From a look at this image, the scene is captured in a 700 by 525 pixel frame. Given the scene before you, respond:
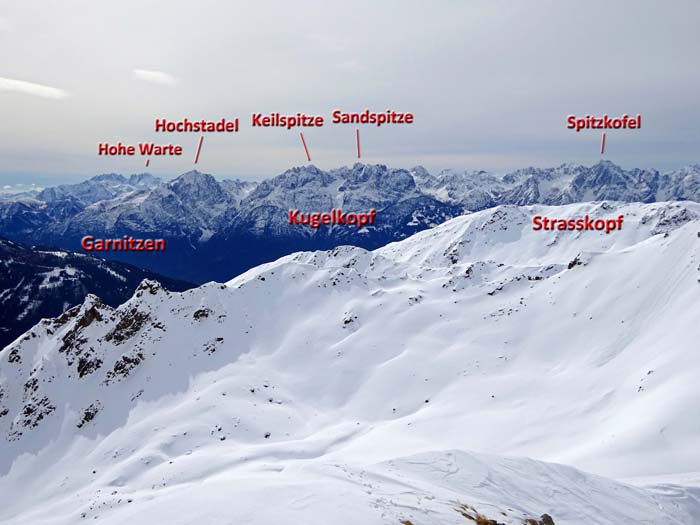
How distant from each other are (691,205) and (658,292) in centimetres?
16975

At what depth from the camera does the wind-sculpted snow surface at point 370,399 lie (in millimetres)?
25281

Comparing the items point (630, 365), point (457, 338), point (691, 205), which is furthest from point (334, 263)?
point (691, 205)

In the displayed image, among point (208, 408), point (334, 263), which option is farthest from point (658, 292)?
point (334, 263)

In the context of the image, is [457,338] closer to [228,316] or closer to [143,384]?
A: [228,316]

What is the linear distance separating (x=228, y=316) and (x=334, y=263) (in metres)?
70.5

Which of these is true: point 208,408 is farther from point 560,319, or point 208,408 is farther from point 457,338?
point 560,319

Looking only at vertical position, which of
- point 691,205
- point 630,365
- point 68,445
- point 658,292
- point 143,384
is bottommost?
point 68,445

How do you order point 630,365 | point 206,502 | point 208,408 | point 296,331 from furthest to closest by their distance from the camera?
point 296,331, point 208,408, point 630,365, point 206,502

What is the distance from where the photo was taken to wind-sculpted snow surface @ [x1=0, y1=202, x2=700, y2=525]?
995 inches

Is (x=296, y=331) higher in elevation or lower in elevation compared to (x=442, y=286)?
lower

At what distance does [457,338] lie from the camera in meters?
Answer: 72.1

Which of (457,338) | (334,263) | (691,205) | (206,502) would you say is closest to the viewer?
(206,502)

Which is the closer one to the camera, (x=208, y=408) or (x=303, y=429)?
(x=303, y=429)

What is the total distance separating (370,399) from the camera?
63.1 meters
